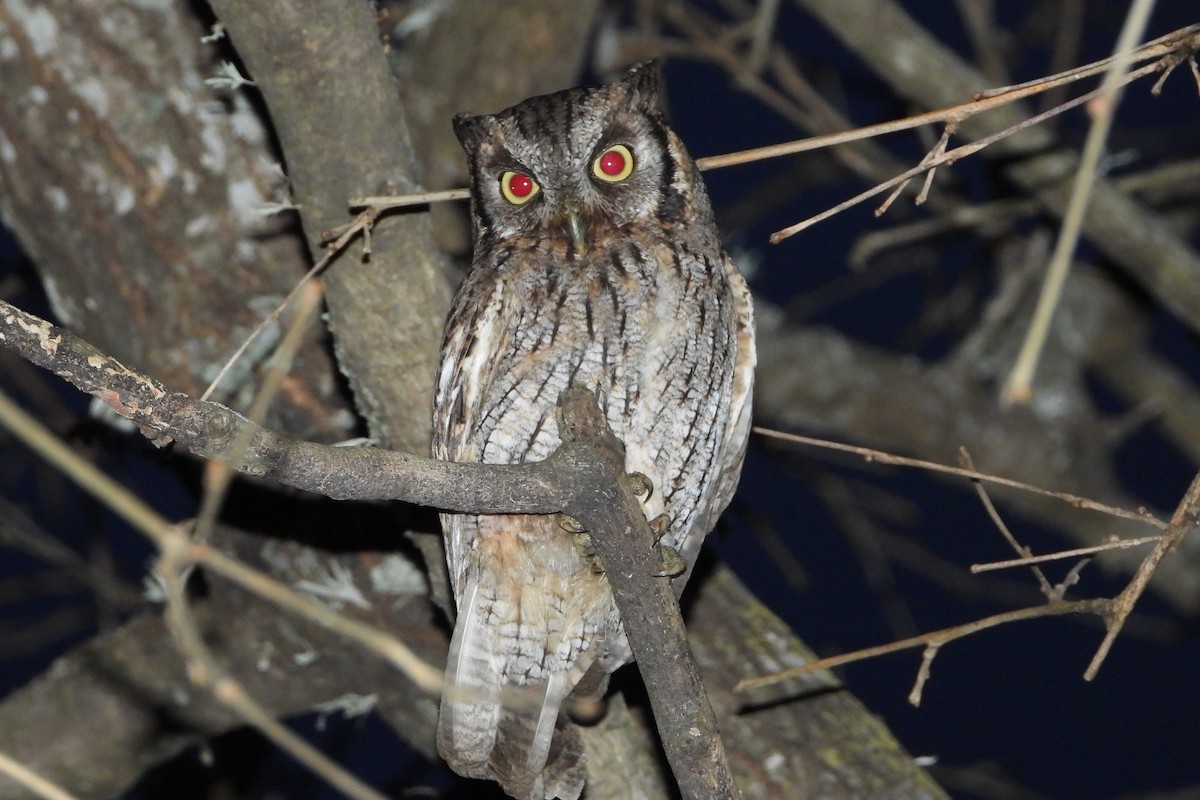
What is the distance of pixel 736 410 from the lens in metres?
2.33

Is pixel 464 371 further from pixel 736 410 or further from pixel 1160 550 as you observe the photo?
pixel 1160 550

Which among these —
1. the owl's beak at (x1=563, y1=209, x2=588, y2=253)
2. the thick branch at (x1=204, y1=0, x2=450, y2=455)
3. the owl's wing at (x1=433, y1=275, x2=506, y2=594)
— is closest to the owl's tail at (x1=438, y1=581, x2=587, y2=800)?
the owl's wing at (x1=433, y1=275, x2=506, y2=594)

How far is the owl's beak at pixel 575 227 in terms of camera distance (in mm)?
2125

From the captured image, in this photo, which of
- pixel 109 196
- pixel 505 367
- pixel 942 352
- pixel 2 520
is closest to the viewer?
pixel 505 367

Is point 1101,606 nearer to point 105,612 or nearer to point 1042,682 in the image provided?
point 105,612

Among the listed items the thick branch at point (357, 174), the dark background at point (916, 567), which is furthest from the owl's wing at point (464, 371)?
the dark background at point (916, 567)

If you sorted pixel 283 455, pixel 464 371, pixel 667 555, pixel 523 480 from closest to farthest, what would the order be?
pixel 283 455 → pixel 523 480 → pixel 667 555 → pixel 464 371

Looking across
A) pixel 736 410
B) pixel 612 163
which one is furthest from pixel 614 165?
pixel 736 410

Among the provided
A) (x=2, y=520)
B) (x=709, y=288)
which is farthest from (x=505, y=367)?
(x=2, y=520)

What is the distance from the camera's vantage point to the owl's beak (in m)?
2.12

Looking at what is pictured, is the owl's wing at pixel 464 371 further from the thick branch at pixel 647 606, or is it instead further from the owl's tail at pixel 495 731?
the thick branch at pixel 647 606

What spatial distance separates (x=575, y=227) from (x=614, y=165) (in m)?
0.18

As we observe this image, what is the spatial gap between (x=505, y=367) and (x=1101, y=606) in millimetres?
1034

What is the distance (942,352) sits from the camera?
6.66 meters
